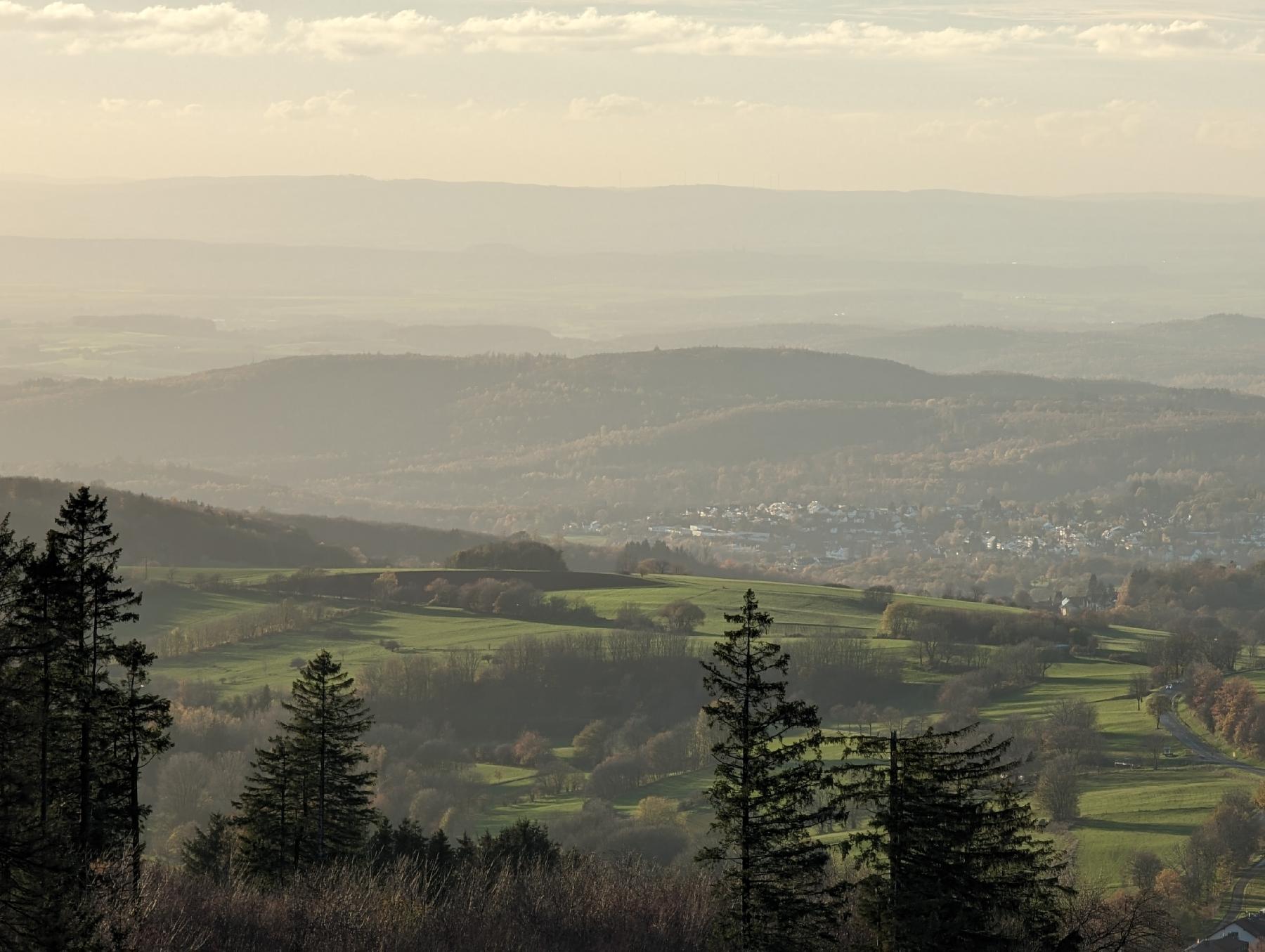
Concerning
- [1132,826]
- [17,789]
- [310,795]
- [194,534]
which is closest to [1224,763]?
[1132,826]

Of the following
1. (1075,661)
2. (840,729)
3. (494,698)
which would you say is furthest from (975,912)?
(1075,661)

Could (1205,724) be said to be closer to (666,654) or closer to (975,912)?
(666,654)

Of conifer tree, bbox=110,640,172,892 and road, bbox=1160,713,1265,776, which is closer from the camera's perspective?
conifer tree, bbox=110,640,172,892

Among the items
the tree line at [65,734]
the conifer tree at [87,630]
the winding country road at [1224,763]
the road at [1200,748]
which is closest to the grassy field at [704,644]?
the winding country road at [1224,763]

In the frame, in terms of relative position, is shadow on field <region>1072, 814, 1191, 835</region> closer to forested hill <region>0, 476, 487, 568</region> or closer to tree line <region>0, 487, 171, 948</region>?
tree line <region>0, 487, 171, 948</region>

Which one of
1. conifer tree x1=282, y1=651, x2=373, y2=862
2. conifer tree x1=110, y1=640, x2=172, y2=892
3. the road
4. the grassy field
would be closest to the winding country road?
the road

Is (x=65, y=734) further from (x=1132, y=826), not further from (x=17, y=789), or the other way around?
(x=1132, y=826)
